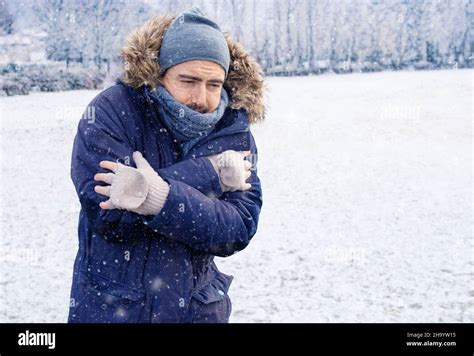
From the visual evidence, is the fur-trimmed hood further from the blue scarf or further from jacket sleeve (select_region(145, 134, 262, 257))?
jacket sleeve (select_region(145, 134, 262, 257))

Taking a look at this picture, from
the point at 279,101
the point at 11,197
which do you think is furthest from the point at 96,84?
the point at 11,197

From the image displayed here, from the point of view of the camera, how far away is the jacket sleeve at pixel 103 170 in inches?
57.3

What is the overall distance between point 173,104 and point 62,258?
540 centimetres

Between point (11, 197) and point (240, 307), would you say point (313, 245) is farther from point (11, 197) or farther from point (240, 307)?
→ point (11, 197)

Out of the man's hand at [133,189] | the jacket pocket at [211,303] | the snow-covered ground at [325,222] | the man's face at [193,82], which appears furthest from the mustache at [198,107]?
the snow-covered ground at [325,222]

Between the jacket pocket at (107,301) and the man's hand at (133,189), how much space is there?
27 cm

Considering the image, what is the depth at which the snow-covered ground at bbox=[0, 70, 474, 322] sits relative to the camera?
5.33 meters

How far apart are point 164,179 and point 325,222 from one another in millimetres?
6951

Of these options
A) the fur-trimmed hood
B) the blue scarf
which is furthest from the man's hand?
the fur-trimmed hood

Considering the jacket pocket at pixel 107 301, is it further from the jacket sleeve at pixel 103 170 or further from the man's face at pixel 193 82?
the man's face at pixel 193 82

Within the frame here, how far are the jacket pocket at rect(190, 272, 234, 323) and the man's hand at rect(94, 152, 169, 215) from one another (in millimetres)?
359

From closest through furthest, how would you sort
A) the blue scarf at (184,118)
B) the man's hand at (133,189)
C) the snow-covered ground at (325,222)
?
the man's hand at (133,189) → the blue scarf at (184,118) → the snow-covered ground at (325,222)

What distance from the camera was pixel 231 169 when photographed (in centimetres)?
156

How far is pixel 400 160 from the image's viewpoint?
1270 centimetres
